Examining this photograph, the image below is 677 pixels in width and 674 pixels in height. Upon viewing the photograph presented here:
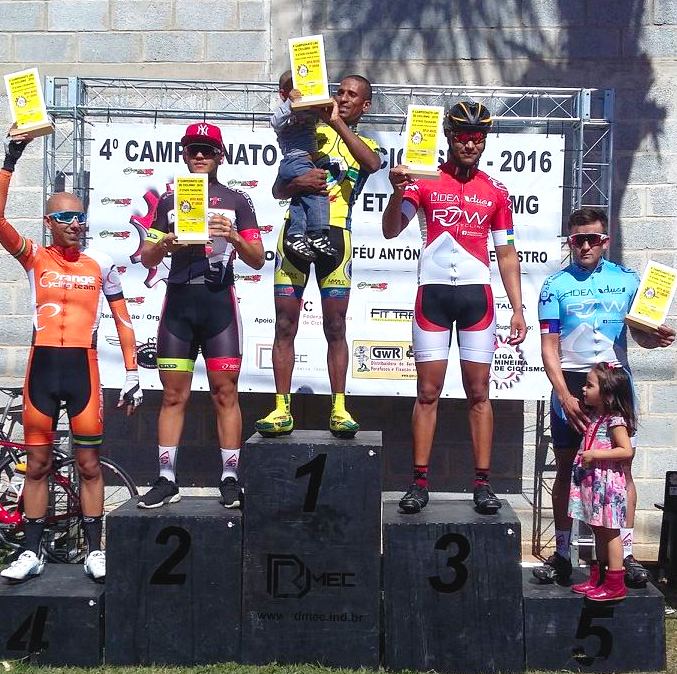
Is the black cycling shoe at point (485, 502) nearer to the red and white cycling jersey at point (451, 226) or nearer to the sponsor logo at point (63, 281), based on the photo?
the red and white cycling jersey at point (451, 226)

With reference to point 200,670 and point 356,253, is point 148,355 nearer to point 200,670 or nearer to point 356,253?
point 356,253

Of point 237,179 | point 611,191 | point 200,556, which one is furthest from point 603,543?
point 237,179

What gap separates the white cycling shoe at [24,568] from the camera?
14.3ft

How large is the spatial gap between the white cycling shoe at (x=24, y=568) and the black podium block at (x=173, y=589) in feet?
1.45

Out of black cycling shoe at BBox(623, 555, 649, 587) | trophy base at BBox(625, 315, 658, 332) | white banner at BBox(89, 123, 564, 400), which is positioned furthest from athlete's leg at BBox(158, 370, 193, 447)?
black cycling shoe at BBox(623, 555, 649, 587)

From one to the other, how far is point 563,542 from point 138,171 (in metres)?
3.26

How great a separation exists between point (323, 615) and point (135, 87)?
344cm

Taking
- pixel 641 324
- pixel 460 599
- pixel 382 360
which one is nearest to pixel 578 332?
pixel 641 324

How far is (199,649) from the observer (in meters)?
4.20

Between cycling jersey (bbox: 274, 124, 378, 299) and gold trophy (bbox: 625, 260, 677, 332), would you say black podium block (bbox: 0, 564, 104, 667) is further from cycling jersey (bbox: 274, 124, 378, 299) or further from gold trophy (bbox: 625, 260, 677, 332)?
gold trophy (bbox: 625, 260, 677, 332)

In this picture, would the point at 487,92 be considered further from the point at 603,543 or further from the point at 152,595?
the point at 152,595

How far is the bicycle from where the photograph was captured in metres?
5.89

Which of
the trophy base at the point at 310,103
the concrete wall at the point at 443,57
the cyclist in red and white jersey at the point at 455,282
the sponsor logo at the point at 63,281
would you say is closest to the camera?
the trophy base at the point at 310,103

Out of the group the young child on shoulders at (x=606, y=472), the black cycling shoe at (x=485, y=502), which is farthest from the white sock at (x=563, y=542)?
the black cycling shoe at (x=485, y=502)
